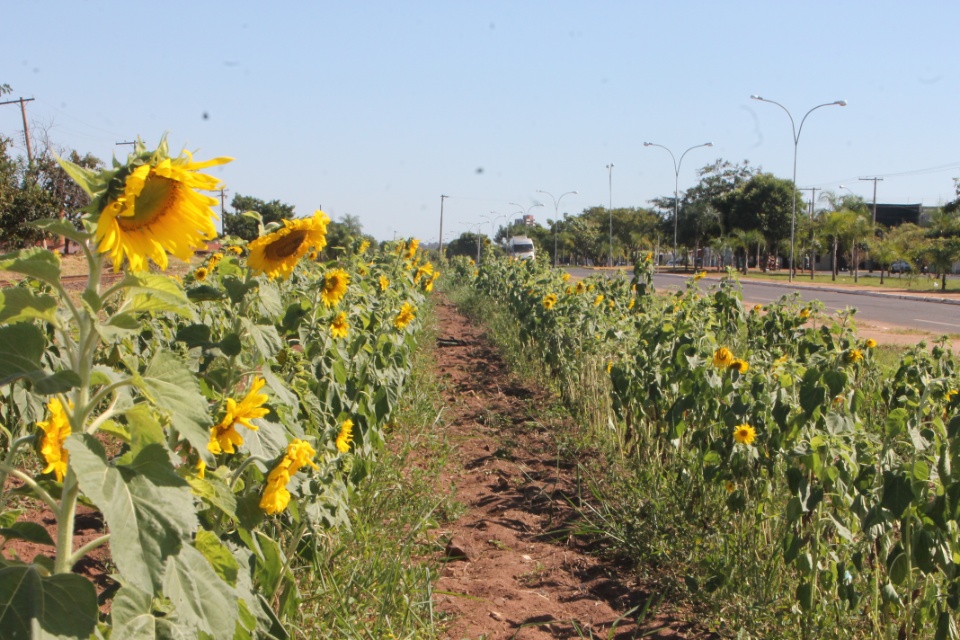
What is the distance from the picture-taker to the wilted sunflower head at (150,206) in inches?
61.5

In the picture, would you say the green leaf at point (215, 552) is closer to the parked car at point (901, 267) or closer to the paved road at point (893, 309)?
the paved road at point (893, 309)

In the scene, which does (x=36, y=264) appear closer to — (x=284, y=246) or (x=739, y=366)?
(x=284, y=246)

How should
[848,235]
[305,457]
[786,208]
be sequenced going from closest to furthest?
1. [305,457]
2. [848,235]
3. [786,208]

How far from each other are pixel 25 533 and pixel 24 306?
52 centimetres

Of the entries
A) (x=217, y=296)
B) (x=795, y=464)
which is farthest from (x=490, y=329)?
(x=217, y=296)

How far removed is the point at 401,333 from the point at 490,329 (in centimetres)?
875

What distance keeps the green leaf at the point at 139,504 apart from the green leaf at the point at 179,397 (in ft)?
0.19

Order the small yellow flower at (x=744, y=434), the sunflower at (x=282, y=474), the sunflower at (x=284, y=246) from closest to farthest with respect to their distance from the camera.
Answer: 1. the sunflower at (x=282, y=474)
2. the sunflower at (x=284, y=246)
3. the small yellow flower at (x=744, y=434)

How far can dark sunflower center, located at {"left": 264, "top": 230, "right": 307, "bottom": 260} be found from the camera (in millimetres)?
2867

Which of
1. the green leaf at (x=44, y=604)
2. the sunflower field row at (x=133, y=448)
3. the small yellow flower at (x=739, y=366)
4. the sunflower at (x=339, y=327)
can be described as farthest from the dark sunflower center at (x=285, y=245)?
the small yellow flower at (x=739, y=366)

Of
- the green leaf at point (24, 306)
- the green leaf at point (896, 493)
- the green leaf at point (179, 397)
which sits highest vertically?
the green leaf at point (24, 306)

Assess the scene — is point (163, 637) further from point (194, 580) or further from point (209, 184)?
point (209, 184)

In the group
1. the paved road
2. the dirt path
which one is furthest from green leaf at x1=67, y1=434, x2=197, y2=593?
the paved road

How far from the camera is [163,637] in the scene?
1832 millimetres
